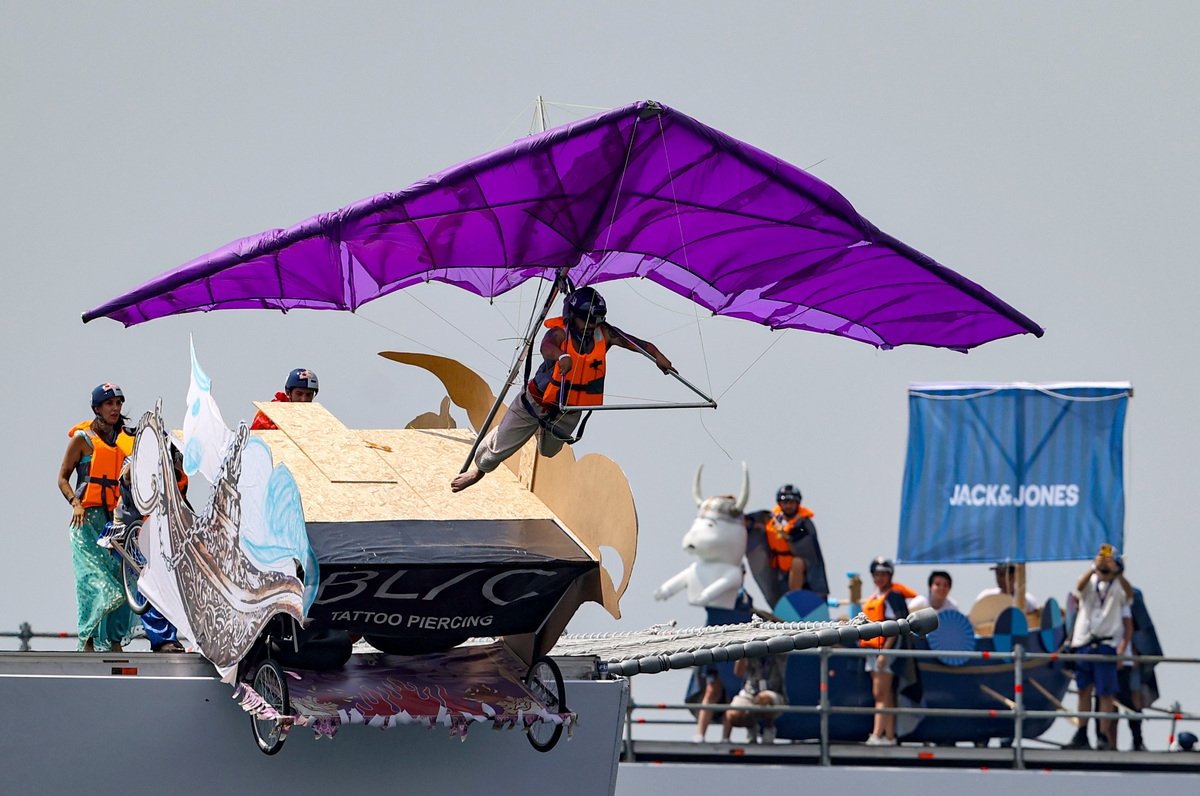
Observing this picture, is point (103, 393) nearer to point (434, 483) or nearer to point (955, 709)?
point (434, 483)

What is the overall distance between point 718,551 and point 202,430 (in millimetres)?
6996

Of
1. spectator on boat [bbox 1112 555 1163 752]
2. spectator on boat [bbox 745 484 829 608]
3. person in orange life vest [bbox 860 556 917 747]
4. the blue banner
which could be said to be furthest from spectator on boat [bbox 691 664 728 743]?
spectator on boat [bbox 1112 555 1163 752]

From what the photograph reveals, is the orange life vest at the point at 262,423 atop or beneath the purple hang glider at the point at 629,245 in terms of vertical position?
beneath

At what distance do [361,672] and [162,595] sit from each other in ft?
6.07

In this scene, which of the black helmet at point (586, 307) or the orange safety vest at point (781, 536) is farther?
the orange safety vest at point (781, 536)

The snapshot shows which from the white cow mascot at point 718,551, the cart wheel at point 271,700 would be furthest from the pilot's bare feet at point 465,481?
the white cow mascot at point 718,551

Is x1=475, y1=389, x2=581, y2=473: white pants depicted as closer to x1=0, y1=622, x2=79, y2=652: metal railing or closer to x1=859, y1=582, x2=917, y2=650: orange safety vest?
x1=859, y1=582, x2=917, y2=650: orange safety vest

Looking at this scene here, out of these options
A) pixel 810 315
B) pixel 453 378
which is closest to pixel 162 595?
pixel 453 378

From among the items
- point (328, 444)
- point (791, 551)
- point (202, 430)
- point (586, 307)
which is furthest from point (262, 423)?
point (791, 551)

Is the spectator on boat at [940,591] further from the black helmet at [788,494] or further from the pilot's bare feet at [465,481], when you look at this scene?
the pilot's bare feet at [465,481]

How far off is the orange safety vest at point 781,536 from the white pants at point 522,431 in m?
5.24

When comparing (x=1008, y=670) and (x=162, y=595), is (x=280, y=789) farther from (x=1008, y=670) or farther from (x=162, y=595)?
(x=1008, y=670)

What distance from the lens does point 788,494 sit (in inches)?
692

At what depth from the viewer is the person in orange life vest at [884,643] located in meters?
16.5
